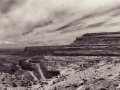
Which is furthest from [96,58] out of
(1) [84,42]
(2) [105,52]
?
(1) [84,42]

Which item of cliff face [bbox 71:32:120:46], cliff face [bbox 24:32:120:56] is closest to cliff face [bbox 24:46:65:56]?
cliff face [bbox 24:32:120:56]

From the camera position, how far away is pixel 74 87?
61.9 ft

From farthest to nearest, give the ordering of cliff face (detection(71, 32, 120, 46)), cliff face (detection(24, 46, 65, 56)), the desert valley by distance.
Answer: cliff face (detection(24, 46, 65, 56))
cliff face (detection(71, 32, 120, 46))
the desert valley

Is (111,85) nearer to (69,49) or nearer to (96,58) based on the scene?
(96,58)

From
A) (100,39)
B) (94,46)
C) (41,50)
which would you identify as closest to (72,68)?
(94,46)

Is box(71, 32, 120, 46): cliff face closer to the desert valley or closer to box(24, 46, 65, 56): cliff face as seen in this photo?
the desert valley

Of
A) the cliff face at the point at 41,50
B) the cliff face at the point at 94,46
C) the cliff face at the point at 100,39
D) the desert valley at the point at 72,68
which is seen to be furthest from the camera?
the cliff face at the point at 41,50

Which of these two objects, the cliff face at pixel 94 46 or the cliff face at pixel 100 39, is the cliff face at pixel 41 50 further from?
the cliff face at pixel 100 39

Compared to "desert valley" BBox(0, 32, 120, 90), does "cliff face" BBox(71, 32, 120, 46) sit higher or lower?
higher

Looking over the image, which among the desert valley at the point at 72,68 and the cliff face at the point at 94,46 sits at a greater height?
the cliff face at the point at 94,46

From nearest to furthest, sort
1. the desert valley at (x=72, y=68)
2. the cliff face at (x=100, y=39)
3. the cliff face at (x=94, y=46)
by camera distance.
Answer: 1. the desert valley at (x=72, y=68)
2. the cliff face at (x=94, y=46)
3. the cliff face at (x=100, y=39)

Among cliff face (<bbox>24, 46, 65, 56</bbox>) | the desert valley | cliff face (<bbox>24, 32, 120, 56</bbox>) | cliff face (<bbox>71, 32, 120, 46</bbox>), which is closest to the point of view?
the desert valley

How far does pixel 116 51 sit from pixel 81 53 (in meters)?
8.52

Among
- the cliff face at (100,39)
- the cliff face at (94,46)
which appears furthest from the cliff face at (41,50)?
the cliff face at (100,39)
